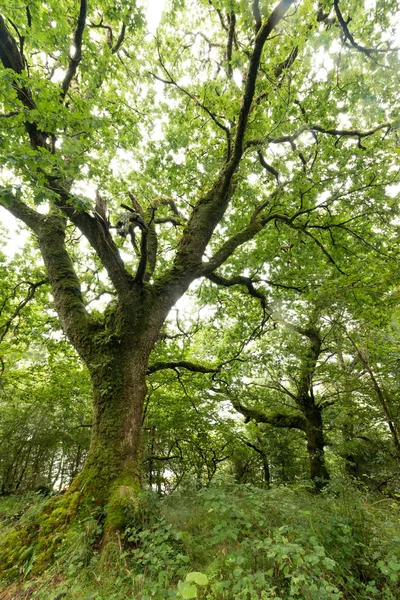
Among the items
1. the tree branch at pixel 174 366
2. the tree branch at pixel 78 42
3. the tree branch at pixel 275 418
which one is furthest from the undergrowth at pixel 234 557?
the tree branch at pixel 275 418

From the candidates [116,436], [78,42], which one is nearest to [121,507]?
[116,436]

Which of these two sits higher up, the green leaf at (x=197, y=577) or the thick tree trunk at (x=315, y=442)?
the thick tree trunk at (x=315, y=442)

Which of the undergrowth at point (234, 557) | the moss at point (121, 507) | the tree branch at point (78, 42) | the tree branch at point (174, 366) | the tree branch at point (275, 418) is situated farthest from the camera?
the tree branch at point (275, 418)

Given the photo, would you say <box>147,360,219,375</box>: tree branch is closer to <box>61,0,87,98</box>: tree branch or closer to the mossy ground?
the mossy ground

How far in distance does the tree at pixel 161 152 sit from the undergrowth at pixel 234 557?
48 centimetres

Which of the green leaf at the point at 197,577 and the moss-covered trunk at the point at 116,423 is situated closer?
the green leaf at the point at 197,577

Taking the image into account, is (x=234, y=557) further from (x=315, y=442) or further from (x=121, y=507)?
(x=315, y=442)

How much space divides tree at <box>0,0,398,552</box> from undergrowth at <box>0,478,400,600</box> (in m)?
0.48

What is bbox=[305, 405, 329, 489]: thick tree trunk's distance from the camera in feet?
27.3

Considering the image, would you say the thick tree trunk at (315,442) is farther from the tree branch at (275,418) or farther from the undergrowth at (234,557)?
the undergrowth at (234,557)

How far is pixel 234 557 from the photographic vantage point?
205 centimetres

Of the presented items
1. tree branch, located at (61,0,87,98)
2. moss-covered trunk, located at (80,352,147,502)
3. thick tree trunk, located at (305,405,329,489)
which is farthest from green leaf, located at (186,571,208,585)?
thick tree trunk, located at (305,405,329,489)

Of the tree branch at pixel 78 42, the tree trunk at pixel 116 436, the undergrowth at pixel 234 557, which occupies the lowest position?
the undergrowth at pixel 234 557

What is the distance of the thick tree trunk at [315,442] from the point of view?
8320mm
